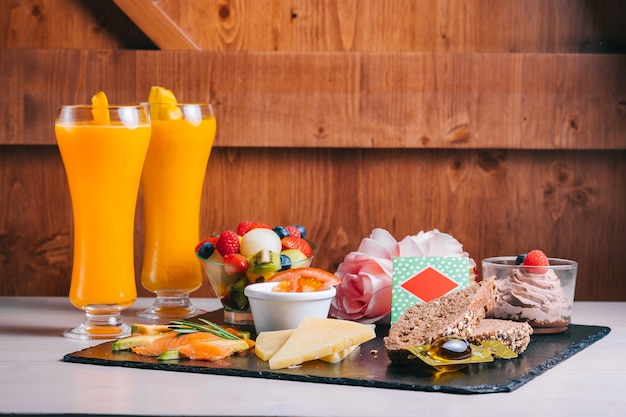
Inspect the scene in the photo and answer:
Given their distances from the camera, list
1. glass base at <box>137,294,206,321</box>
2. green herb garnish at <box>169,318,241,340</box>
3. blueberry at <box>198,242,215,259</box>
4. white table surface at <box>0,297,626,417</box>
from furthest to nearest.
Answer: glass base at <box>137,294,206,321</box>
blueberry at <box>198,242,215,259</box>
green herb garnish at <box>169,318,241,340</box>
white table surface at <box>0,297,626,417</box>

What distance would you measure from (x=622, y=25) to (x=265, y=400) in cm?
156

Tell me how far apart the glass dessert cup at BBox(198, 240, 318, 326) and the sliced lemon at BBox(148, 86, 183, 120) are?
0.96ft

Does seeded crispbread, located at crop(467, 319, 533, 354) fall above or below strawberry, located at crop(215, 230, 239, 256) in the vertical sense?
below

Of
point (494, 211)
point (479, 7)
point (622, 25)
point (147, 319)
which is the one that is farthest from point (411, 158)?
point (147, 319)

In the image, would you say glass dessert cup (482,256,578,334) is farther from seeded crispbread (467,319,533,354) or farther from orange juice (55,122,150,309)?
orange juice (55,122,150,309)

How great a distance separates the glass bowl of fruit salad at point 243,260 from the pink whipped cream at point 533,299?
0.39 meters

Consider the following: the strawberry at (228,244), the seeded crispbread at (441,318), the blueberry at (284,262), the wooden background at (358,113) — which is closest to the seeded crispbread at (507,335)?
the seeded crispbread at (441,318)

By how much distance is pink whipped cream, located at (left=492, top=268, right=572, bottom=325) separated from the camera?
1707 millimetres

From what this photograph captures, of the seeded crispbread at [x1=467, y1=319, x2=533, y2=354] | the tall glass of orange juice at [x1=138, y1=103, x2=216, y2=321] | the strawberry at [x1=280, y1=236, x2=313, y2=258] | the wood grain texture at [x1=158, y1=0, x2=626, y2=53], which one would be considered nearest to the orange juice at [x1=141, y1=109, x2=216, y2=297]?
the tall glass of orange juice at [x1=138, y1=103, x2=216, y2=321]

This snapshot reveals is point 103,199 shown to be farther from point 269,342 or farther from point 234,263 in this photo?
point 269,342

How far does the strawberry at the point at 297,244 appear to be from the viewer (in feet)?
5.97

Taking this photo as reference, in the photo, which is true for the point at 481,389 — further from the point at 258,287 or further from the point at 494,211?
the point at 494,211

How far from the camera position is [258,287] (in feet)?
5.43

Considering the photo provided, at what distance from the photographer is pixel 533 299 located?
1.71 metres
